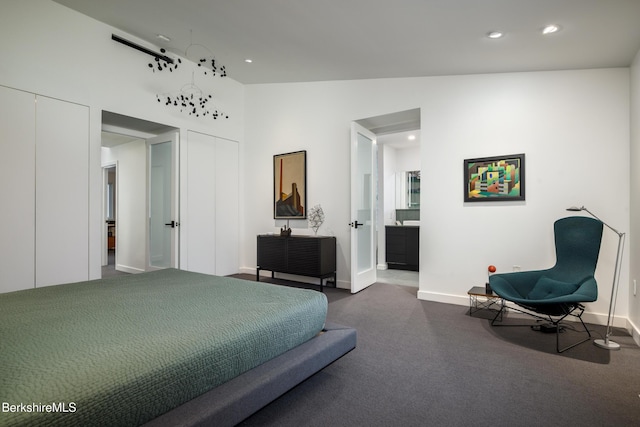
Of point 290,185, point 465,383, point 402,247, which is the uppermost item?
point 290,185

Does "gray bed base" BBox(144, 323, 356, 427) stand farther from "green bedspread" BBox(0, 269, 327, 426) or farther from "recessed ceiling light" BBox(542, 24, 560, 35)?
"recessed ceiling light" BBox(542, 24, 560, 35)

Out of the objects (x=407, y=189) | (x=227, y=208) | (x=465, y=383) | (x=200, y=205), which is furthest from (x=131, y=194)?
(x=465, y=383)

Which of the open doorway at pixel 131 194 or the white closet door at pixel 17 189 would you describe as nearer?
the white closet door at pixel 17 189

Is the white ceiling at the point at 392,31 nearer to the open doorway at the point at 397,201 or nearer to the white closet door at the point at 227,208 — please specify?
the open doorway at the point at 397,201

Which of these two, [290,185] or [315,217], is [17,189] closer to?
[290,185]

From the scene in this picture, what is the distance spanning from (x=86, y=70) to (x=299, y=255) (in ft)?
11.0

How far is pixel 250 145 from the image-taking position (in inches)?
227

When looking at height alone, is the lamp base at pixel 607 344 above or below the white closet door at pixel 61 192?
below

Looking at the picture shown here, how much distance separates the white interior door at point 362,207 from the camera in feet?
14.9

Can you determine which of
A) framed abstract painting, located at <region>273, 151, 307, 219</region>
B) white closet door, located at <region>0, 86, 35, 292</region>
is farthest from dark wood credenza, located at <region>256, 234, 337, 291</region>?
white closet door, located at <region>0, 86, 35, 292</region>

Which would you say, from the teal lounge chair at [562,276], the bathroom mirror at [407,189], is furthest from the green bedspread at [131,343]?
the bathroom mirror at [407,189]

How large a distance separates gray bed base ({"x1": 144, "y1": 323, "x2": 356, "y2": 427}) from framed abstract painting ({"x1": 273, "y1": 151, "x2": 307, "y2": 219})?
322 centimetres

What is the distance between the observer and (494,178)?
3787 millimetres

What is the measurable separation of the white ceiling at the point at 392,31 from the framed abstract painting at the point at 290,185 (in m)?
1.43
